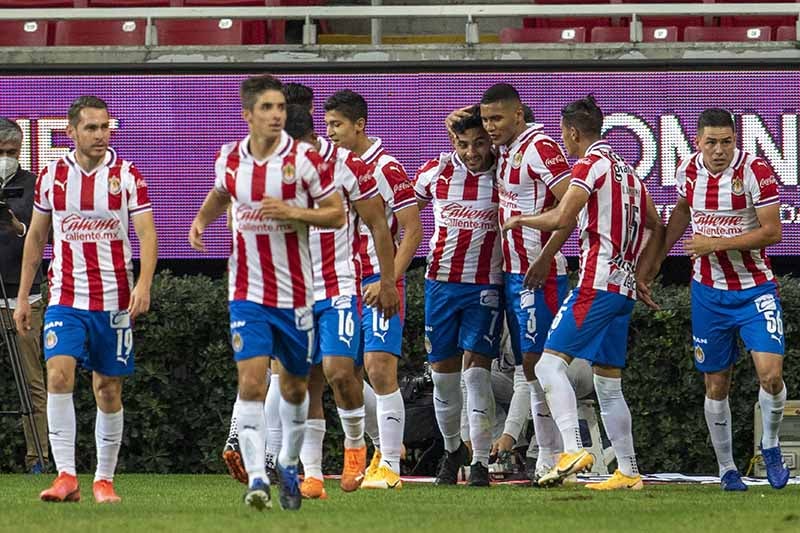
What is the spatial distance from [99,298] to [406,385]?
12.3 feet

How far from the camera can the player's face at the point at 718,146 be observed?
9.67 metres

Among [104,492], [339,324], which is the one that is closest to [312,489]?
[339,324]

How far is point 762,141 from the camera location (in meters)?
12.6

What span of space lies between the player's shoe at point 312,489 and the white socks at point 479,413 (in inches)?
65.5

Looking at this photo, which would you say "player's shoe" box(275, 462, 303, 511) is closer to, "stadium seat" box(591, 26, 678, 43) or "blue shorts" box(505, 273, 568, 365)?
"blue shorts" box(505, 273, 568, 365)

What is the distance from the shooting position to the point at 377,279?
9.54m

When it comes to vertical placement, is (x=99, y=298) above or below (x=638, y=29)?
below

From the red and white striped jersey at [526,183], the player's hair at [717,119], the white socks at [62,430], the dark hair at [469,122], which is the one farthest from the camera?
the dark hair at [469,122]

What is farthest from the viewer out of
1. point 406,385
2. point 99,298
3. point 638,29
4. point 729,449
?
point 638,29

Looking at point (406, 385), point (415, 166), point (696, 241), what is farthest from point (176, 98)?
point (696, 241)

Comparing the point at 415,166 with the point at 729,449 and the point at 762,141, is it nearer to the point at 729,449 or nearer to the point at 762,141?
the point at 762,141

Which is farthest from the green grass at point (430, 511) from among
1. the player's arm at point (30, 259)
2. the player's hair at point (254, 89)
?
the player's hair at point (254, 89)

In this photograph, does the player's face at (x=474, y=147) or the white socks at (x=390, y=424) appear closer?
the white socks at (x=390, y=424)

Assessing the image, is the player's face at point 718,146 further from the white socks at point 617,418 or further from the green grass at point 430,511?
the green grass at point 430,511
